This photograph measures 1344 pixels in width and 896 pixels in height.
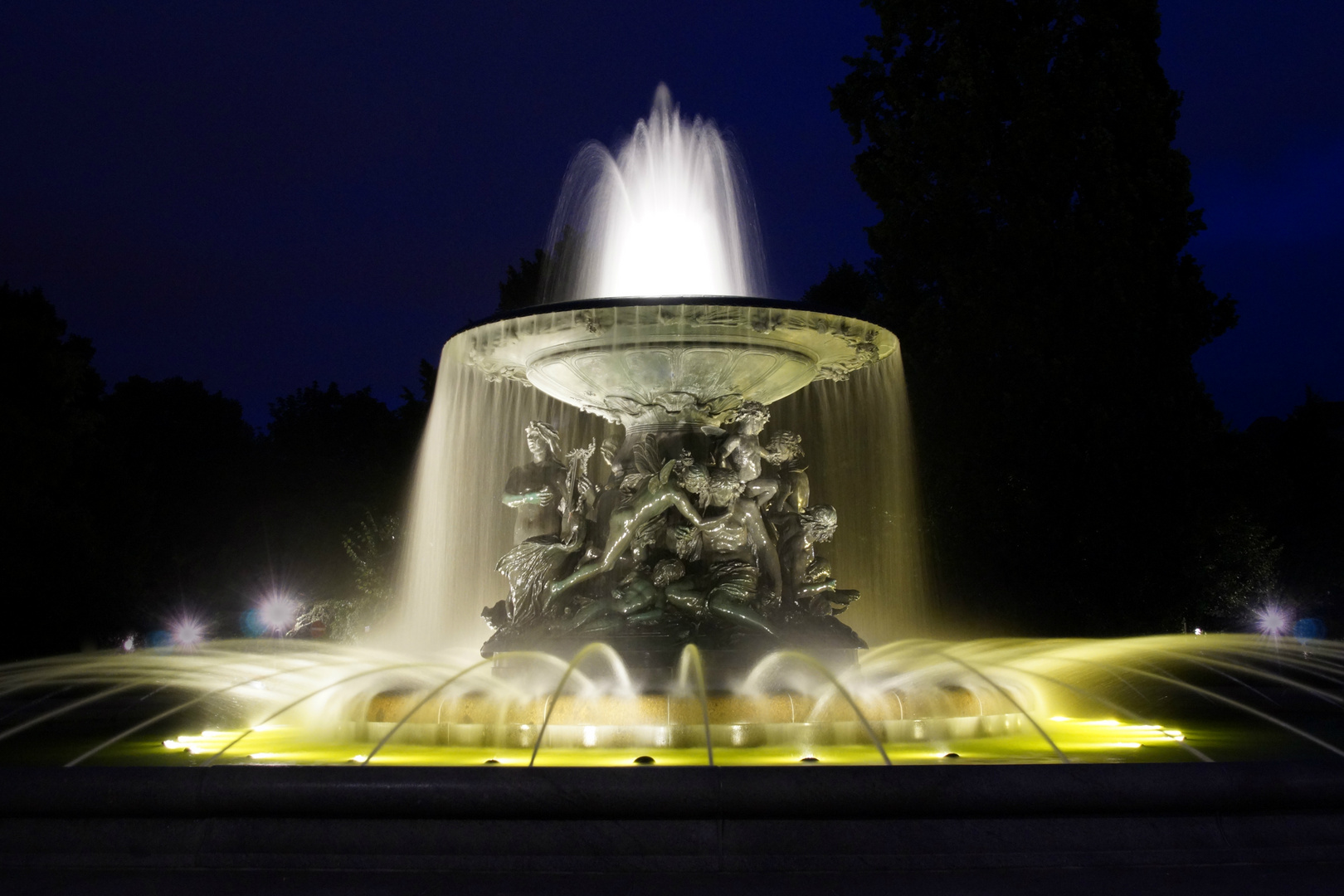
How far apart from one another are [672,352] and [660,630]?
2.60 m

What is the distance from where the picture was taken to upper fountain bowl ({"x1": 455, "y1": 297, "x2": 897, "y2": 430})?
9922 mm

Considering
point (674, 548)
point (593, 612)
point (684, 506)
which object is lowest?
point (593, 612)

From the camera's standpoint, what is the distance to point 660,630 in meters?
9.94

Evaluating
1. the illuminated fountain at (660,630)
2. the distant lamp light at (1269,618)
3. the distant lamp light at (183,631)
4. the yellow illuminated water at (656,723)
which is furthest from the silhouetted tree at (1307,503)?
the distant lamp light at (183,631)

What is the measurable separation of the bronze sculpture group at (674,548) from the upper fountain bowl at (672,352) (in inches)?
15.7

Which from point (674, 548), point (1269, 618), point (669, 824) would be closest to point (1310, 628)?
point (1269, 618)

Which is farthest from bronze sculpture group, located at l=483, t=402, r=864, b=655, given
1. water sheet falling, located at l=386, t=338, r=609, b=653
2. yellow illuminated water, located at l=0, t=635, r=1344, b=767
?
water sheet falling, located at l=386, t=338, r=609, b=653

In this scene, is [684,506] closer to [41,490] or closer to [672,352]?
[672,352]

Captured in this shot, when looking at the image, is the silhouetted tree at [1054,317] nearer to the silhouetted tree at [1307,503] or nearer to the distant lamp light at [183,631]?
the silhouetted tree at [1307,503]

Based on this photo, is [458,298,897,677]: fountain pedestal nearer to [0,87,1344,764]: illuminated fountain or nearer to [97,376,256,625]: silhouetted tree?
[0,87,1344,764]: illuminated fountain

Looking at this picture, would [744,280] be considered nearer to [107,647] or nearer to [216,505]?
[107,647]

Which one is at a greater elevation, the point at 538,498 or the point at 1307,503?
the point at 1307,503

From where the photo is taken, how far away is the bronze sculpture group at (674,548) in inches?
395

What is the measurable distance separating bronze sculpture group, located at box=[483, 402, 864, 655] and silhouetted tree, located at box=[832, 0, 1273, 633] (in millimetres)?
10186
